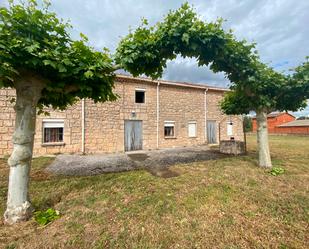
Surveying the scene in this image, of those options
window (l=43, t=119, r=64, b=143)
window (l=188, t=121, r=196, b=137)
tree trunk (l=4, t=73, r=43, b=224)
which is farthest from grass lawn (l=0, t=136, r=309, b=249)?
window (l=188, t=121, r=196, b=137)

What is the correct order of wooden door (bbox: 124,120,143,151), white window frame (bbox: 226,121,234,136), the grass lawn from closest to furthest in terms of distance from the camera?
the grass lawn
wooden door (bbox: 124,120,143,151)
white window frame (bbox: 226,121,234,136)

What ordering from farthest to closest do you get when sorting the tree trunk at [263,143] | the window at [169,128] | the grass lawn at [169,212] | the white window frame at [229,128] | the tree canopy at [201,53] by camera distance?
the white window frame at [229,128], the window at [169,128], the tree trunk at [263,143], the tree canopy at [201,53], the grass lawn at [169,212]

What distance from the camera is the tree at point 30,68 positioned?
8.27ft

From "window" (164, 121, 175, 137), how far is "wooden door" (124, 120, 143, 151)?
195cm

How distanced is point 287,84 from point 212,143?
883cm

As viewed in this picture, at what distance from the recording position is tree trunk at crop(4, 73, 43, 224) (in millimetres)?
2820

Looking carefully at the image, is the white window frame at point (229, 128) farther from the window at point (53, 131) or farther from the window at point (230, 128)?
the window at point (53, 131)

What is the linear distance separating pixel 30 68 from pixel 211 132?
13.0m

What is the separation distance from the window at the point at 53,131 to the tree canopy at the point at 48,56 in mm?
6269

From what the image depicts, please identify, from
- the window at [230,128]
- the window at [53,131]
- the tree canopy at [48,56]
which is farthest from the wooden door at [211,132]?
the tree canopy at [48,56]

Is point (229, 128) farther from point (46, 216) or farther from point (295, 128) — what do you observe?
point (295, 128)

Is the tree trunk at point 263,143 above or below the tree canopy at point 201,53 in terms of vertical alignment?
below

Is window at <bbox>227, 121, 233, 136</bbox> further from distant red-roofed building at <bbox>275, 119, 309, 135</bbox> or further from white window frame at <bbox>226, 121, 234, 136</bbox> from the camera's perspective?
distant red-roofed building at <bbox>275, 119, 309, 135</bbox>

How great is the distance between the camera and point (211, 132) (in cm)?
1377
